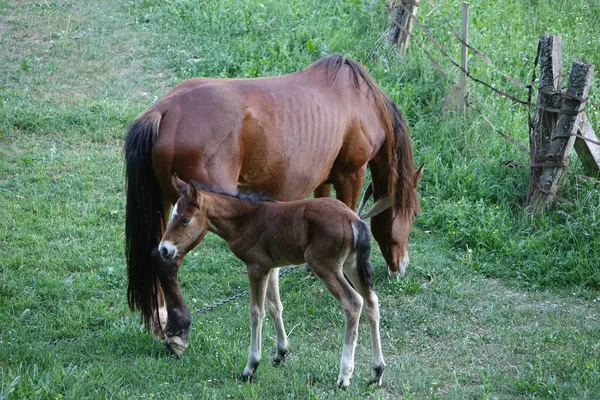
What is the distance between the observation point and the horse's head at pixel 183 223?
4832 mm

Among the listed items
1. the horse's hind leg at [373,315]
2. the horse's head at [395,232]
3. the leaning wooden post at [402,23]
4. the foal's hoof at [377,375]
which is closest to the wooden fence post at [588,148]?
the horse's head at [395,232]

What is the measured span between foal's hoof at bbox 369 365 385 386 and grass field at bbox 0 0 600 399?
0.21 ft

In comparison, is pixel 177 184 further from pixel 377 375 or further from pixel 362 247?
pixel 377 375

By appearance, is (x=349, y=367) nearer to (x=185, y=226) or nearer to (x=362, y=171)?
(x=185, y=226)

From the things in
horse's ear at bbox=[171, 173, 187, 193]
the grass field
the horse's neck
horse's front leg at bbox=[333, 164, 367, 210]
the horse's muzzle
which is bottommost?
the grass field

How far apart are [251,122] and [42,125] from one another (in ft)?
18.2

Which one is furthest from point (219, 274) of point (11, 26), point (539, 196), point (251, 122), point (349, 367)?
point (11, 26)

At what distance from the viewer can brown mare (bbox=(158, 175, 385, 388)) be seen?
15.9 feet

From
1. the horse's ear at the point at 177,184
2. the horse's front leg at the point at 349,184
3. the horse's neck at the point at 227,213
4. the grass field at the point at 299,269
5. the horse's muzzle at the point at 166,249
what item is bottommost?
the grass field at the point at 299,269

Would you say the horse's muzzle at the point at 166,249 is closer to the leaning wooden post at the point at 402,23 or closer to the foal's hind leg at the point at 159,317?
the foal's hind leg at the point at 159,317

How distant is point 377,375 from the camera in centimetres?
509

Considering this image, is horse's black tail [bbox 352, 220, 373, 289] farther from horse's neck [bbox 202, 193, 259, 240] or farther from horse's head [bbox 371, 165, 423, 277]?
horse's head [bbox 371, 165, 423, 277]

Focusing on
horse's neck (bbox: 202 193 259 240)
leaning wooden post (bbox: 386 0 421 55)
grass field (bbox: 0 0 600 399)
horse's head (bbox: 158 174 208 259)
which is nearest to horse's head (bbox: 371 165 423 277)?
grass field (bbox: 0 0 600 399)

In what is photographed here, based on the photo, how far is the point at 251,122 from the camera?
18.6ft
